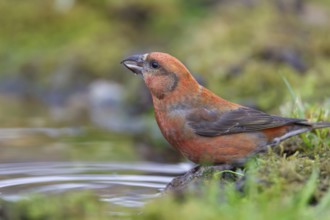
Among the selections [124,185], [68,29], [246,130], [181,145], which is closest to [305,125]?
[246,130]

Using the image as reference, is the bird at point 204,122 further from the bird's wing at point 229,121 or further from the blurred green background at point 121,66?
the blurred green background at point 121,66

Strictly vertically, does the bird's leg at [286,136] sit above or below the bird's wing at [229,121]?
below

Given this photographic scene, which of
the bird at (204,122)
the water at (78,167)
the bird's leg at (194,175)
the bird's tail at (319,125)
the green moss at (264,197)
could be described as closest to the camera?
the green moss at (264,197)

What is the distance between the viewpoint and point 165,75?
6039 millimetres

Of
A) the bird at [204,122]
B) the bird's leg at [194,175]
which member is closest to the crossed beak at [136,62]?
the bird at [204,122]

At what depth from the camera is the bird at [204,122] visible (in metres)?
5.75

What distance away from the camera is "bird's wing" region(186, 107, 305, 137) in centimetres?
583

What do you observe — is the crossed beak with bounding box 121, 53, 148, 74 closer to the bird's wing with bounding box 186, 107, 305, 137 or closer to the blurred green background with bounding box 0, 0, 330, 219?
the bird's wing with bounding box 186, 107, 305, 137

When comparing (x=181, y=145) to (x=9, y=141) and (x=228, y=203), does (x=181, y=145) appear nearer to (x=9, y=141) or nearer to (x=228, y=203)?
(x=228, y=203)

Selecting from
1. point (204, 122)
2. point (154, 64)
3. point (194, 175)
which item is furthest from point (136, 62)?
point (194, 175)

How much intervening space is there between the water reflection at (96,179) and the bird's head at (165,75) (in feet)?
2.85

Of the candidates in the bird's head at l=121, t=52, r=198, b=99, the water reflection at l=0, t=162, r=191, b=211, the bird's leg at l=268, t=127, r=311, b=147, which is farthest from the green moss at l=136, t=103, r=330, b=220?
the water reflection at l=0, t=162, r=191, b=211

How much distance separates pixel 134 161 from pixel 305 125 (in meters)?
2.64

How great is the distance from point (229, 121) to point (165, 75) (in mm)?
644
